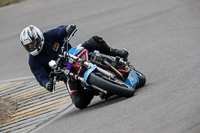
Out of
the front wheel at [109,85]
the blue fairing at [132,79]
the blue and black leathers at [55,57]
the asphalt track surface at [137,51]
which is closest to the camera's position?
the asphalt track surface at [137,51]

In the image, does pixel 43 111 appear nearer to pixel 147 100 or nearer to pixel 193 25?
pixel 147 100

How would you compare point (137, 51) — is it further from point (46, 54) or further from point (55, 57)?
point (46, 54)

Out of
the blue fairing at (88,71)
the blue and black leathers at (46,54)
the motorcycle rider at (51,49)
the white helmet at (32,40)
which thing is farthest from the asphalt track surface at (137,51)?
the white helmet at (32,40)

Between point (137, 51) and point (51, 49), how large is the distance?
324cm

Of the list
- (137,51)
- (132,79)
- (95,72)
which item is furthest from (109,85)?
(137,51)

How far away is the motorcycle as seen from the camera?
272 inches

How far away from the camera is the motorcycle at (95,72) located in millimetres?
6910

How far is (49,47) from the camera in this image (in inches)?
316

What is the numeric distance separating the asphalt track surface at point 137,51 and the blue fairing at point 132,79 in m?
0.16

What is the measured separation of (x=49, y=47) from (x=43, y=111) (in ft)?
4.68

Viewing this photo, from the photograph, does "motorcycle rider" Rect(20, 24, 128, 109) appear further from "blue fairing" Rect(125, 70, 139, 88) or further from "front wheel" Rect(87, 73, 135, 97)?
"front wheel" Rect(87, 73, 135, 97)

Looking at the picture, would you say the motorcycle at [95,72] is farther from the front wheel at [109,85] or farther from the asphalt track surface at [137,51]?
the asphalt track surface at [137,51]

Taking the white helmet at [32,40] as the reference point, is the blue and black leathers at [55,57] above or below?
below

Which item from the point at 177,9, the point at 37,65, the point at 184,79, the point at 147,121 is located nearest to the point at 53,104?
the point at 37,65
